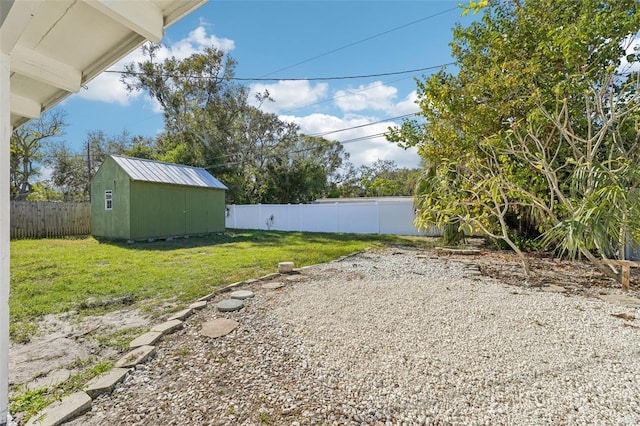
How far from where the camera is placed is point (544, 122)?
5.23 m

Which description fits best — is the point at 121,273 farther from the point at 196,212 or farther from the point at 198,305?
the point at 196,212

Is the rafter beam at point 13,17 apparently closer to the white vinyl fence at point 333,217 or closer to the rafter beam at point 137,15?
the rafter beam at point 137,15

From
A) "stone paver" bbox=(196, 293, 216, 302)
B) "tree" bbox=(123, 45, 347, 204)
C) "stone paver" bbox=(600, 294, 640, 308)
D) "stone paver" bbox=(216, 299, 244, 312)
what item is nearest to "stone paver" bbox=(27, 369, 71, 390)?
"stone paver" bbox=(216, 299, 244, 312)

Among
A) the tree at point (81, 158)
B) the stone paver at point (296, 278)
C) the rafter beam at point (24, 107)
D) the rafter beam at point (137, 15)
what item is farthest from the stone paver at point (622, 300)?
the tree at point (81, 158)

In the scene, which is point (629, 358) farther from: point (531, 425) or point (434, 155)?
point (434, 155)

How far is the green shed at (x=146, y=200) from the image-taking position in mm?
10289

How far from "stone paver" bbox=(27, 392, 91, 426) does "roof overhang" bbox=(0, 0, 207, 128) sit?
1942 mm

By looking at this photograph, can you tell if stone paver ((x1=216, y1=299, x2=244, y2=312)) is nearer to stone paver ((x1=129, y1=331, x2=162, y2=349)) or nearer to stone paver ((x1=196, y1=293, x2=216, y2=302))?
stone paver ((x1=196, y1=293, x2=216, y2=302))

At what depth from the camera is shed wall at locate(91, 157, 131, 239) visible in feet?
33.7

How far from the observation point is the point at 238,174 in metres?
20.3

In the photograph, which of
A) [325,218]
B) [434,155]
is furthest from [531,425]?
[325,218]

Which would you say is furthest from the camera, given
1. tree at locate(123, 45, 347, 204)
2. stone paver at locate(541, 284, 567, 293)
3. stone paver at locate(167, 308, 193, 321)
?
tree at locate(123, 45, 347, 204)

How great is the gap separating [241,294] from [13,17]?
11.4 ft

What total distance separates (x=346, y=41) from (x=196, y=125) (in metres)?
13.6
